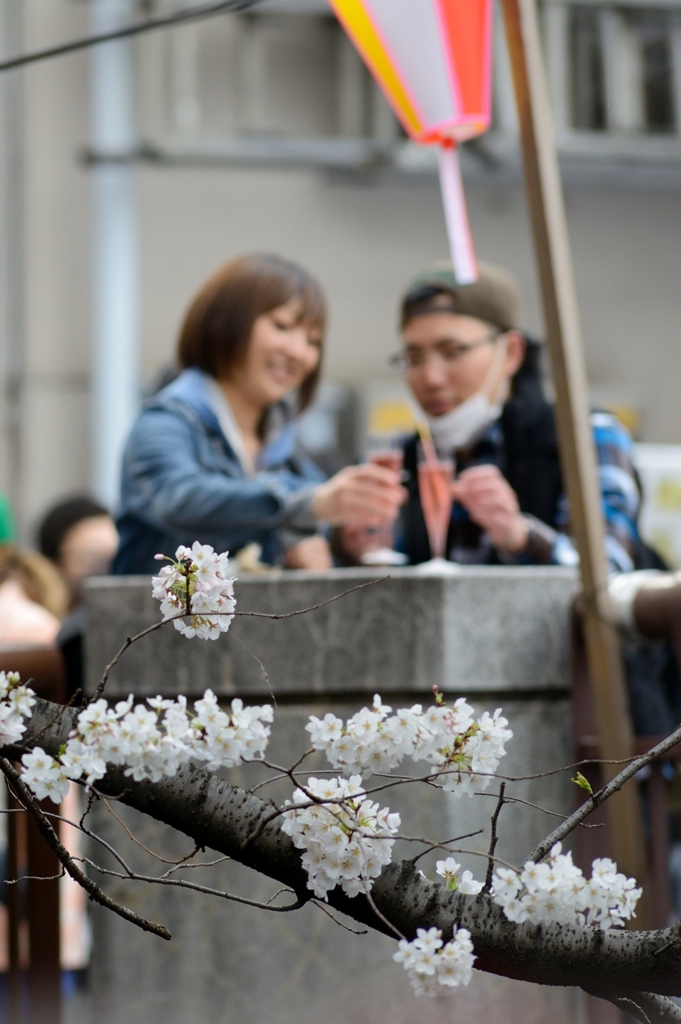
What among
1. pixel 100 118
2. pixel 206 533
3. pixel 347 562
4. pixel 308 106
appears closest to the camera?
pixel 206 533

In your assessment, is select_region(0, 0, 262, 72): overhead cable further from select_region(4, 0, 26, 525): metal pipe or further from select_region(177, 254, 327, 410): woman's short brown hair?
select_region(4, 0, 26, 525): metal pipe

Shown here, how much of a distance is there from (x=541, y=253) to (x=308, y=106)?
5337 mm

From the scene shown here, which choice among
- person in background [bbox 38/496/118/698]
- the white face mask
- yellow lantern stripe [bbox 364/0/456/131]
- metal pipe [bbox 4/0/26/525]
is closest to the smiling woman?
the white face mask

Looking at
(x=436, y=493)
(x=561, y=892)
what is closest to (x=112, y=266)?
(x=436, y=493)

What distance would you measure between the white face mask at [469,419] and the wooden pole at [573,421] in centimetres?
27

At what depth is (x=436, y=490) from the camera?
2.10m

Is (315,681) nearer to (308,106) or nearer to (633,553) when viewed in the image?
(633,553)

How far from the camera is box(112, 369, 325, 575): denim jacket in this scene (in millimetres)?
2150

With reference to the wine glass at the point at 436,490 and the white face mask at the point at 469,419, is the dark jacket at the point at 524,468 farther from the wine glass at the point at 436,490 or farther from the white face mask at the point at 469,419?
the wine glass at the point at 436,490

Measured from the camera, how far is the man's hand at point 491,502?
2061mm

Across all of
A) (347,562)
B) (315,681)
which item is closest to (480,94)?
(347,562)

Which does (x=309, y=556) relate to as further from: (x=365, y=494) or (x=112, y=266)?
(x=112, y=266)

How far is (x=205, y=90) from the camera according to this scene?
7047 millimetres

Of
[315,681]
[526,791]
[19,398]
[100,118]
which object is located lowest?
[526,791]
